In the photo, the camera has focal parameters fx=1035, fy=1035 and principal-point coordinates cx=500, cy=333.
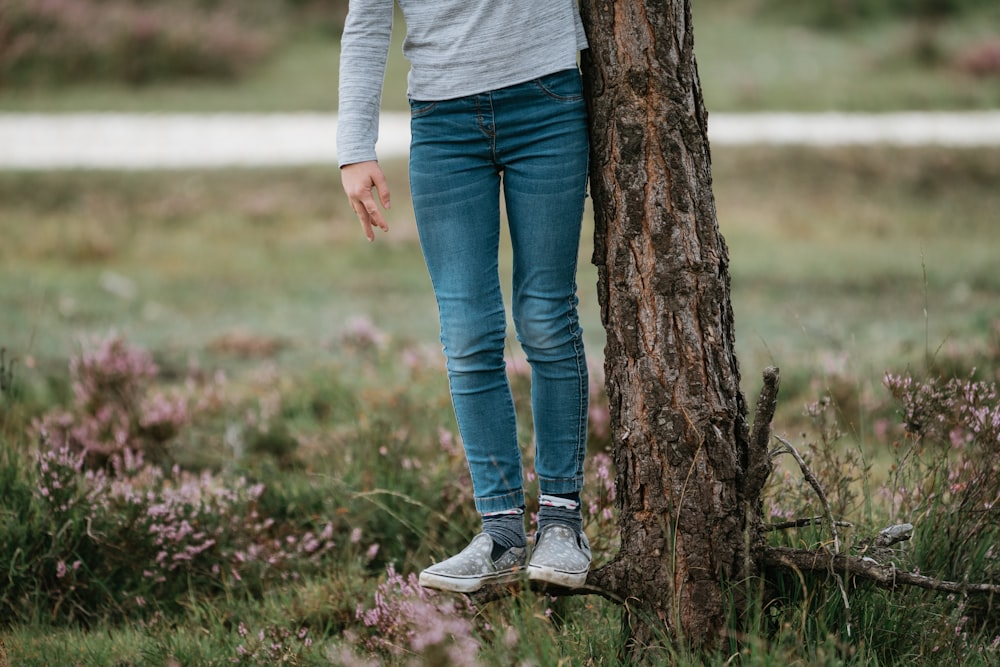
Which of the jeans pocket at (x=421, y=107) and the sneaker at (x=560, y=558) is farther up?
the jeans pocket at (x=421, y=107)

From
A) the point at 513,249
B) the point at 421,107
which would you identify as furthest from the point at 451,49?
the point at 513,249

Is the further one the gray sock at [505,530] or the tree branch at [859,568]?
the gray sock at [505,530]

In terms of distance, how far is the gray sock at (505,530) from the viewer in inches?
111

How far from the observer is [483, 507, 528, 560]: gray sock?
281cm

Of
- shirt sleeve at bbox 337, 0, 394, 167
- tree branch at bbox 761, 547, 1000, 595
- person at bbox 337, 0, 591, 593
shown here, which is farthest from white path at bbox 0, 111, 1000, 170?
tree branch at bbox 761, 547, 1000, 595

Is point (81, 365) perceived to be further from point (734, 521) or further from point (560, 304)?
point (734, 521)

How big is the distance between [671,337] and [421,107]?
0.93 m

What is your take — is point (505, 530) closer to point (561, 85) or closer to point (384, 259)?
point (561, 85)

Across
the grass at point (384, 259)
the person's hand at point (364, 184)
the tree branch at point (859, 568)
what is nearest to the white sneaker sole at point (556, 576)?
the tree branch at point (859, 568)

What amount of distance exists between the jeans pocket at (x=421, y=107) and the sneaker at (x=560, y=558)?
1179mm

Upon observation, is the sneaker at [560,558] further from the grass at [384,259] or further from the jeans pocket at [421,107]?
the grass at [384,259]

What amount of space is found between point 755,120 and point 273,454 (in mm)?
10142

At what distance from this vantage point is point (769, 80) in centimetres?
1536

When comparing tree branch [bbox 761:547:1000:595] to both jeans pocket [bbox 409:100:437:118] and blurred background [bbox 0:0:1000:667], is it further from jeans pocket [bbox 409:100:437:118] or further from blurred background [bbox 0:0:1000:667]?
jeans pocket [bbox 409:100:437:118]
